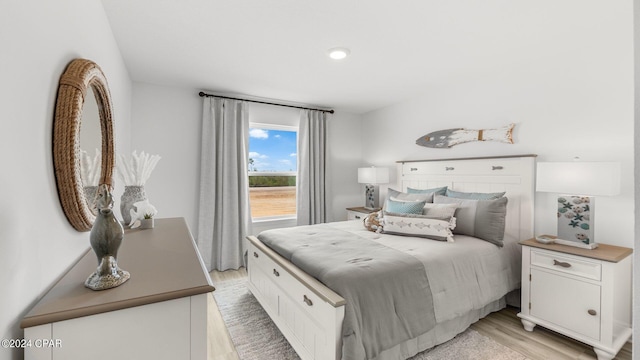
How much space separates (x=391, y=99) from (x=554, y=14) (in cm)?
217

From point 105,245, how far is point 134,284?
0.51 ft

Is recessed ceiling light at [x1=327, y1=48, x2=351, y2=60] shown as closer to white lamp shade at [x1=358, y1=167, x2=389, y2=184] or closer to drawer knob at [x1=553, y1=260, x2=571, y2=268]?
white lamp shade at [x1=358, y1=167, x2=389, y2=184]

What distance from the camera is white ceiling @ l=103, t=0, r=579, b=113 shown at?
1801 millimetres

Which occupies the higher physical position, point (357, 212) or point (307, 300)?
point (357, 212)

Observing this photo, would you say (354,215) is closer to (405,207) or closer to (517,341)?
(405,207)

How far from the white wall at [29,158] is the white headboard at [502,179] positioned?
10.5 ft

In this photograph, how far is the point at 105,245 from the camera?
2.92 ft

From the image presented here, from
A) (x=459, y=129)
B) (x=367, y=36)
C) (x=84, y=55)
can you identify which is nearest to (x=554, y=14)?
(x=367, y=36)

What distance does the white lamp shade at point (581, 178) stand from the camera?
1.92 metres

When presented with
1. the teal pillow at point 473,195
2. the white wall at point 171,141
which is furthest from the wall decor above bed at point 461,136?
the white wall at point 171,141

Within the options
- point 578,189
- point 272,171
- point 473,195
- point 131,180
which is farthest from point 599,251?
point 272,171

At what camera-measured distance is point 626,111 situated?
6.92ft

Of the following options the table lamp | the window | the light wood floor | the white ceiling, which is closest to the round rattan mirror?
the white ceiling

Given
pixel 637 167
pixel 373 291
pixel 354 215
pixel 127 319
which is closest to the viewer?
pixel 637 167
